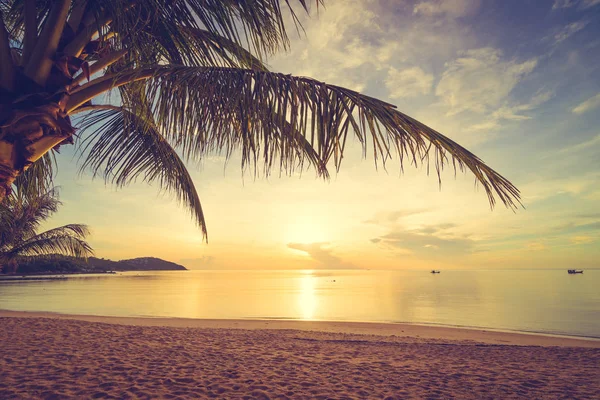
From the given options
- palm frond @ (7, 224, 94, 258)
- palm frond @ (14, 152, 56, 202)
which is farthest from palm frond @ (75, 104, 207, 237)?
palm frond @ (7, 224, 94, 258)

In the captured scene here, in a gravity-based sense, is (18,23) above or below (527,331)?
above

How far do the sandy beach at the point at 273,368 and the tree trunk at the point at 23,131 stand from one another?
3408 millimetres

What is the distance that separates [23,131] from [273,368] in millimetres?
5353

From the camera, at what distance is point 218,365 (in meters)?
6.23

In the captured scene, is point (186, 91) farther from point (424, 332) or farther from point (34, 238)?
point (424, 332)

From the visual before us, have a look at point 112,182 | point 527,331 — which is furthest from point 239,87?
point 527,331

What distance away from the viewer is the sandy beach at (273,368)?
4777mm

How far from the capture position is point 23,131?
2211 millimetres

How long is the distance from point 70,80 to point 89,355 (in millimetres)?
6291

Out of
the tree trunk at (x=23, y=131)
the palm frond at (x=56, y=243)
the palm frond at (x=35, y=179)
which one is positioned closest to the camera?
the tree trunk at (x=23, y=131)

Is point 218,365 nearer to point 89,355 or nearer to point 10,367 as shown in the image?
point 89,355

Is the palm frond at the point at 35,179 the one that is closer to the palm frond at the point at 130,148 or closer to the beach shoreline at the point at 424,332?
the palm frond at the point at 130,148

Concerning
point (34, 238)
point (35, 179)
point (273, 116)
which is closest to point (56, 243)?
point (34, 238)

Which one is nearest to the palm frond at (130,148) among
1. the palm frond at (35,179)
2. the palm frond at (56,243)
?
the palm frond at (35,179)
